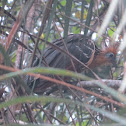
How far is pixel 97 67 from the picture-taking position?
12.5 feet

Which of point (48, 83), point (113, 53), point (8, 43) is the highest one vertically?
point (8, 43)

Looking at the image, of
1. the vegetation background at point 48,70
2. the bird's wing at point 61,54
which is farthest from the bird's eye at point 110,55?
the bird's wing at point 61,54

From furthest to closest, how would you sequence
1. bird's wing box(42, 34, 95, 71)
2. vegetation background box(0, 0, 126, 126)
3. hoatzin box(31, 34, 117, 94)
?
bird's wing box(42, 34, 95, 71), hoatzin box(31, 34, 117, 94), vegetation background box(0, 0, 126, 126)

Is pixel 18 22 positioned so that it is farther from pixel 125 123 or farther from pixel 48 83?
pixel 48 83

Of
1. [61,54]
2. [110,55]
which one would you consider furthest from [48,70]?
[110,55]

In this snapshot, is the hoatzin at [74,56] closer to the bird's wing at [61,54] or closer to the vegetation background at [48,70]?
the bird's wing at [61,54]

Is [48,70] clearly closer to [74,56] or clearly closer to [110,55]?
[74,56]

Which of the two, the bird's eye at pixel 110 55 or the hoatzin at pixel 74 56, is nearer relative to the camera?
the hoatzin at pixel 74 56

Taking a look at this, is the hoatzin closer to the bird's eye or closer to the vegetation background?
the bird's eye

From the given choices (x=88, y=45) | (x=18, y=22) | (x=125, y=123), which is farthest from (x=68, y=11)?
(x=88, y=45)

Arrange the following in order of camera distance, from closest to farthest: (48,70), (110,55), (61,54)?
(48,70) < (61,54) < (110,55)

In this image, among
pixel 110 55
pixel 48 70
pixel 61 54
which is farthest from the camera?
pixel 110 55

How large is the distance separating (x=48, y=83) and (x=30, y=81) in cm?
33

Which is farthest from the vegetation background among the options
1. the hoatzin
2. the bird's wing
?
the bird's wing
